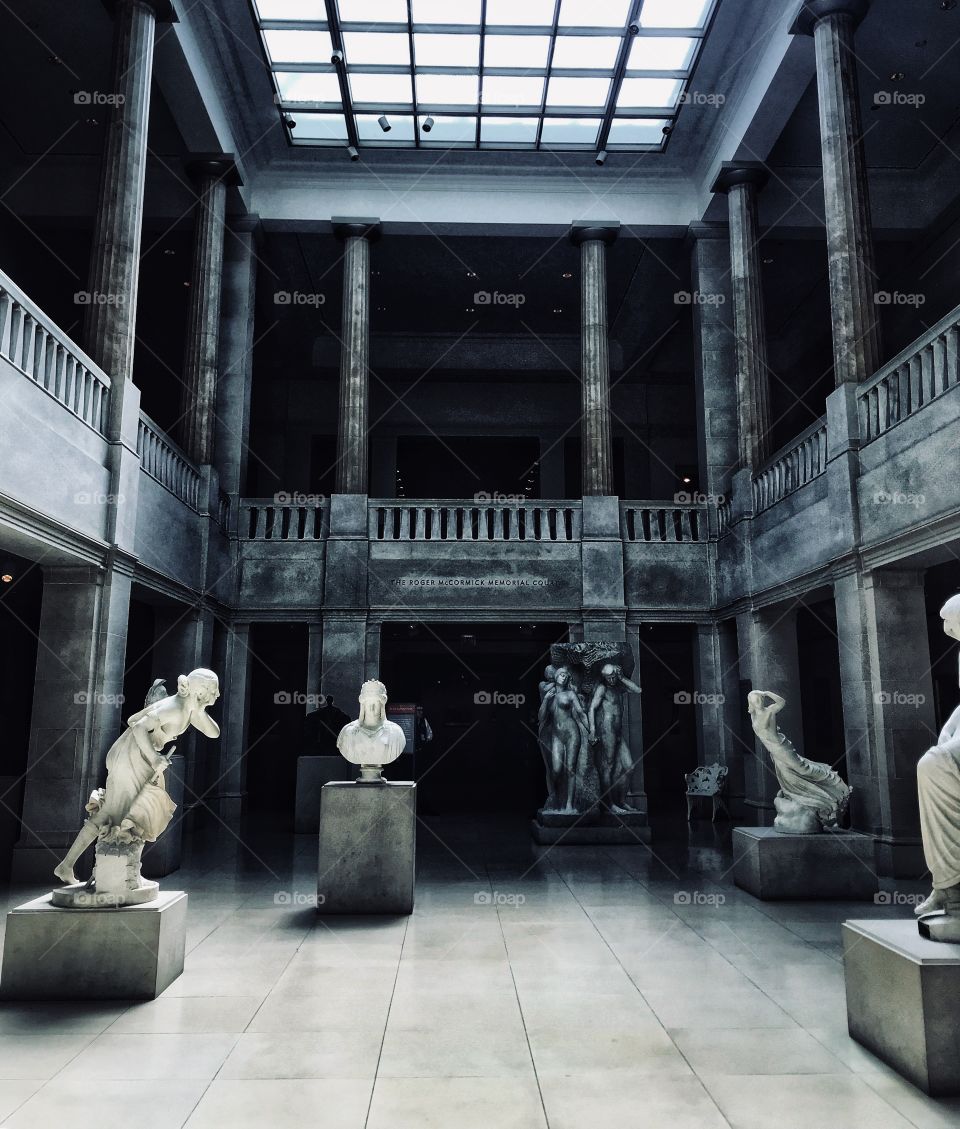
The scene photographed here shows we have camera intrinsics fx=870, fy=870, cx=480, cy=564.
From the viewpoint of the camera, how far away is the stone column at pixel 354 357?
53.3 ft

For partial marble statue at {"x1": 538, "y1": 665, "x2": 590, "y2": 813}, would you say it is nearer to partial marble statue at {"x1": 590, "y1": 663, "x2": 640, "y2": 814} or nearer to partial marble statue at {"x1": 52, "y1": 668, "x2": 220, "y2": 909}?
partial marble statue at {"x1": 590, "y1": 663, "x2": 640, "y2": 814}

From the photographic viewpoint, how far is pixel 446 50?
47.4 ft

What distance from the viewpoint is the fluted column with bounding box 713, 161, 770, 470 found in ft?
48.2

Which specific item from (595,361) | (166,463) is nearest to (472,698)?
(595,361)

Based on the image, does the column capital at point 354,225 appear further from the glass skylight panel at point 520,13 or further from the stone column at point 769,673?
the stone column at point 769,673

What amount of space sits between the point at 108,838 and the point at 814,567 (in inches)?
353

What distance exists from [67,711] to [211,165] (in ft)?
33.5

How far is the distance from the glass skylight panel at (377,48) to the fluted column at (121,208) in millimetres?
3683

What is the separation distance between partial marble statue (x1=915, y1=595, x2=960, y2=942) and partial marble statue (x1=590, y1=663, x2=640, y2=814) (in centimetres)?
789

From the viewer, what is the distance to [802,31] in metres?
12.2

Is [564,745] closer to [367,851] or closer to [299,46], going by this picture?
[367,851]

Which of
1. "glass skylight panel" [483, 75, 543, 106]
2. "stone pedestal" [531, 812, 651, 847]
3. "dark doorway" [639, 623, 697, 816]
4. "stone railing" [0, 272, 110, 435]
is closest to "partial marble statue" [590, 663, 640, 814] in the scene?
"stone pedestal" [531, 812, 651, 847]

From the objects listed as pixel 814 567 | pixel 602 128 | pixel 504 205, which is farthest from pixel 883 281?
pixel 814 567

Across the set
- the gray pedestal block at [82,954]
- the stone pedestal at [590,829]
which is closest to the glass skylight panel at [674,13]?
the stone pedestal at [590,829]
